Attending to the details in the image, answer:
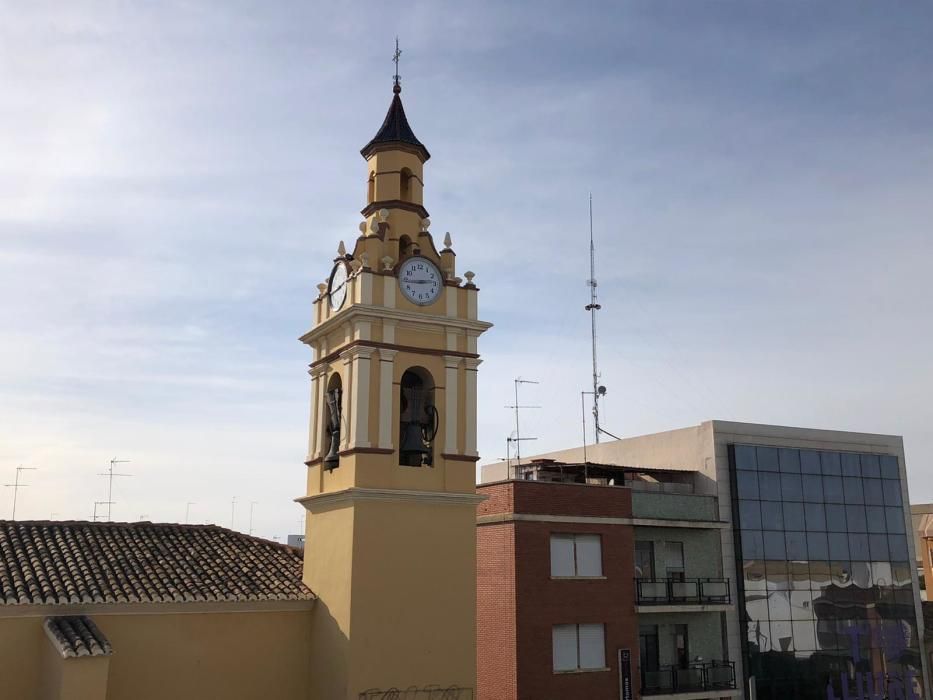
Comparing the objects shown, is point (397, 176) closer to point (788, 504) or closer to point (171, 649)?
point (171, 649)

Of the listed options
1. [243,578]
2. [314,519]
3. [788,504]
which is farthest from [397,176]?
[788,504]

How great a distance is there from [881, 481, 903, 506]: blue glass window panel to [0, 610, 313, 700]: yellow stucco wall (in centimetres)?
2751

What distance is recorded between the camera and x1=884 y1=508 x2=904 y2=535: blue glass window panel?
39.2 meters

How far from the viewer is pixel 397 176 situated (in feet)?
80.9

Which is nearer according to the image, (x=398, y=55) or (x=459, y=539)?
(x=459, y=539)

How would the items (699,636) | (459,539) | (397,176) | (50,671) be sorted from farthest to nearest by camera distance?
(699,636) < (397,176) < (459,539) < (50,671)

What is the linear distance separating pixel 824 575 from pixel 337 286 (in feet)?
78.1

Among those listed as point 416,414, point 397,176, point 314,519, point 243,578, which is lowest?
point 243,578

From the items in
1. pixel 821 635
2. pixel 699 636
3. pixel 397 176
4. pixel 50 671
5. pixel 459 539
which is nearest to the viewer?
pixel 50 671

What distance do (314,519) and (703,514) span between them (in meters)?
16.7

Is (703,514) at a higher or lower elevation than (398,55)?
lower

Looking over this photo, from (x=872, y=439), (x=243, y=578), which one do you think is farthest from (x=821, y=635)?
(x=243, y=578)

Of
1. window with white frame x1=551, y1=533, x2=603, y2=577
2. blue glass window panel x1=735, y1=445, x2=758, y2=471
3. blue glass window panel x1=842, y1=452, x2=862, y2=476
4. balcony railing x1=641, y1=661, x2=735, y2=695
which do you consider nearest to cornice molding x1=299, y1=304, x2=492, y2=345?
window with white frame x1=551, y1=533, x2=603, y2=577

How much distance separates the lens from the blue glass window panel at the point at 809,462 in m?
37.4
